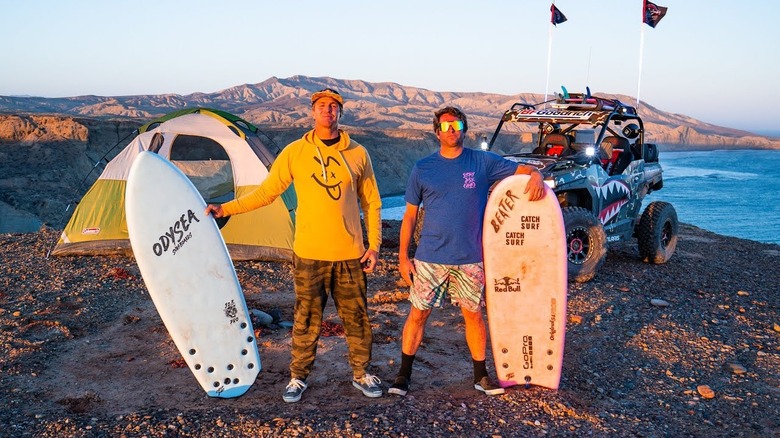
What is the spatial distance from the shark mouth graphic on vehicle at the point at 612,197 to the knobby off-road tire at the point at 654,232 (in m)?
0.63

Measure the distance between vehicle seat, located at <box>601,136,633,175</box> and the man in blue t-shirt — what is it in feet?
18.3

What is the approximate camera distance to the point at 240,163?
9648 millimetres

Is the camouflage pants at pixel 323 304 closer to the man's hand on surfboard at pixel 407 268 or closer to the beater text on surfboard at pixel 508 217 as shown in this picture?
the man's hand on surfboard at pixel 407 268

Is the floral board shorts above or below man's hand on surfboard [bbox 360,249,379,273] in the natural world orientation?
below

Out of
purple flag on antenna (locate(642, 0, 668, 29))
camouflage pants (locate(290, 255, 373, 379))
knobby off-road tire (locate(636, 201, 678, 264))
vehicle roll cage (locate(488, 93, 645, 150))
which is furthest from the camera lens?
purple flag on antenna (locate(642, 0, 668, 29))

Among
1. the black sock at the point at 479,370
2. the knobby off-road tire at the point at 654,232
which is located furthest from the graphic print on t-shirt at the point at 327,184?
the knobby off-road tire at the point at 654,232

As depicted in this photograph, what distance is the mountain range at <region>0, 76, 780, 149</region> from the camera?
3285 inches

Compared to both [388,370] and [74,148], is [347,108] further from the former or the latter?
[388,370]

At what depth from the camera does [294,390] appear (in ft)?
14.9

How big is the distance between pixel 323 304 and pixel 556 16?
925 centimetres

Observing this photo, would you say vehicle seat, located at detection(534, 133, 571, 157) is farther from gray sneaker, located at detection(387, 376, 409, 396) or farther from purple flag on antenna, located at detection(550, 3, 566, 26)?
gray sneaker, located at detection(387, 376, 409, 396)

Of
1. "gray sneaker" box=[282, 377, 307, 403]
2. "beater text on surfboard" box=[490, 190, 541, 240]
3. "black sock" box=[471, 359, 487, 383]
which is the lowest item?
"gray sneaker" box=[282, 377, 307, 403]

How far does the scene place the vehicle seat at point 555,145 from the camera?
30.8 feet

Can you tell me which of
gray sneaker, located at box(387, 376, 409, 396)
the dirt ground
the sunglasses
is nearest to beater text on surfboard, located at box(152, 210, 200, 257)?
the dirt ground
